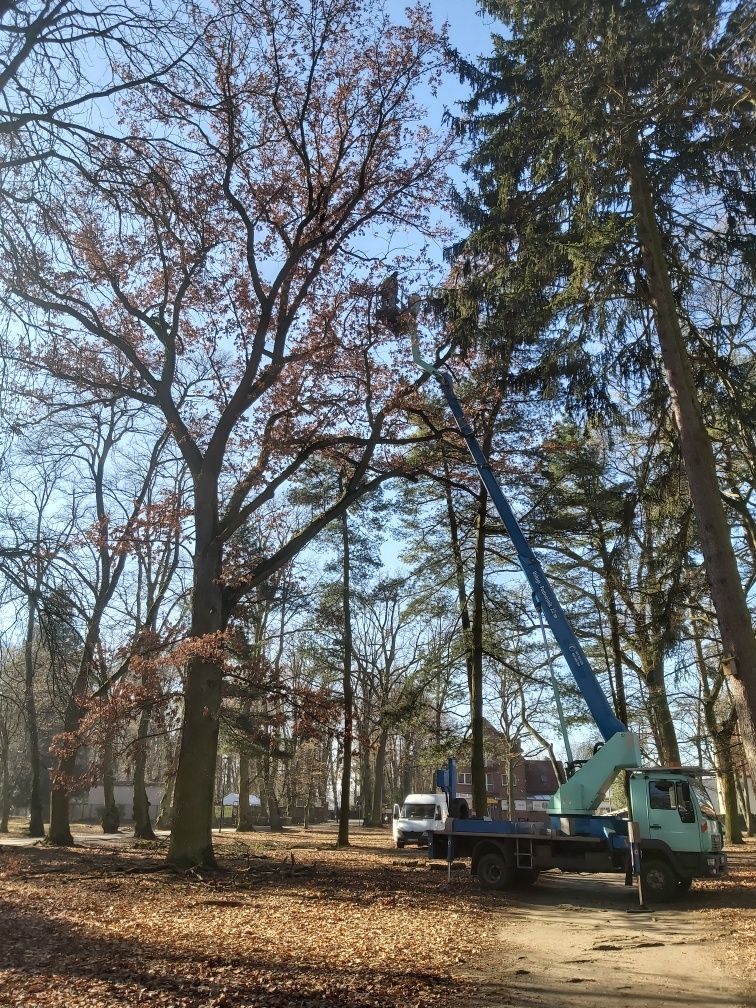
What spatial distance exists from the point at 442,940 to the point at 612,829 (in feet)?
18.4

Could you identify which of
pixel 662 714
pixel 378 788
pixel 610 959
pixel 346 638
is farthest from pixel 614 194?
pixel 378 788

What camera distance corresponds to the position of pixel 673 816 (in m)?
13.9

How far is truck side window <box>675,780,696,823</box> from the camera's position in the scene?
547 inches

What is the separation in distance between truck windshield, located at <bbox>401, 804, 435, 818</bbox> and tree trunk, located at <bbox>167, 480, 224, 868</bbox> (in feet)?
58.3

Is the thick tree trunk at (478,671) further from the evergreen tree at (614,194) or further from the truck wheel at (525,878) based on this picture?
the evergreen tree at (614,194)

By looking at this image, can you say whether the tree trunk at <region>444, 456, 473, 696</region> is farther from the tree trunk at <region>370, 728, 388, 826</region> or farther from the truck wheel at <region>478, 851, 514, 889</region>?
the tree trunk at <region>370, 728, 388, 826</region>

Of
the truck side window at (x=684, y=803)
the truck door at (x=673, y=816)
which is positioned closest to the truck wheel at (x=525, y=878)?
the truck door at (x=673, y=816)

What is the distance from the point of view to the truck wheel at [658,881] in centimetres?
1348

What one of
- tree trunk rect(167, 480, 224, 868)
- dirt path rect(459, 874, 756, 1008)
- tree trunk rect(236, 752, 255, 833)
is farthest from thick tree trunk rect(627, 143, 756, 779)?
tree trunk rect(236, 752, 255, 833)

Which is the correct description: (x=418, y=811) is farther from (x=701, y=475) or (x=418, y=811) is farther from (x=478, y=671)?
(x=701, y=475)

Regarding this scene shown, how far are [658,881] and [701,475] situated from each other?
25.2ft

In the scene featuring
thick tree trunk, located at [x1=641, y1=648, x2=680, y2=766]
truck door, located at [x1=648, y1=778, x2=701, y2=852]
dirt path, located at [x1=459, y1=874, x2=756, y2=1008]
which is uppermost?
thick tree trunk, located at [x1=641, y1=648, x2=680, y2=766]

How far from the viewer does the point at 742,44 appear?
862 centimetres

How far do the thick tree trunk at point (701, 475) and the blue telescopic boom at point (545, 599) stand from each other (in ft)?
14.5
